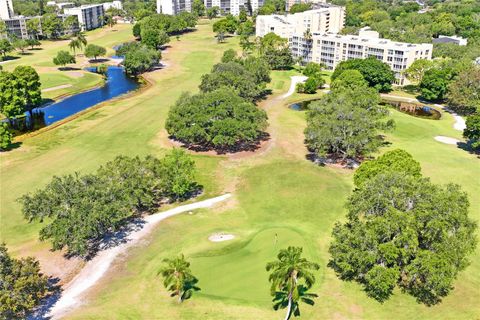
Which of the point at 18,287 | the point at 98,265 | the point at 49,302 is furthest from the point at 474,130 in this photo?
the point at 18,287

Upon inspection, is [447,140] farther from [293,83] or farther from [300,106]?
[293,83]

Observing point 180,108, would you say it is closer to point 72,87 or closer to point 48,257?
point 48,257

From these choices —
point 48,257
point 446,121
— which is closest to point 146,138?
point 48,257

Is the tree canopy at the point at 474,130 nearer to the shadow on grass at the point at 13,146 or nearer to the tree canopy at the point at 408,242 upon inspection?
the tree canopy at the point at 408,242

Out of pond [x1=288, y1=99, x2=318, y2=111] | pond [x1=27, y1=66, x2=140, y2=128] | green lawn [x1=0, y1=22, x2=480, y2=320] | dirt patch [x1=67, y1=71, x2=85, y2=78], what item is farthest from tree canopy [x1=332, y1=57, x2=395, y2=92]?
dirt patch [x1=67, y1=71, x2=85, y2=78]

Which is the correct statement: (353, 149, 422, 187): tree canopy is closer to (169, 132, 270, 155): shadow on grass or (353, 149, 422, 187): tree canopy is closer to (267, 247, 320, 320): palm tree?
(169, 132, 270, 155): shadow on grass

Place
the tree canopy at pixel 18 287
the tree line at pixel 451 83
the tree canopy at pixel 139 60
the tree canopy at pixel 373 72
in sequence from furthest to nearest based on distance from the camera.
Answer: the tree canopy at pixel 139 60
the tree canopy at pixel 373 72
the tree line at pixel 451 83
the tree canopy at pixel 18 287

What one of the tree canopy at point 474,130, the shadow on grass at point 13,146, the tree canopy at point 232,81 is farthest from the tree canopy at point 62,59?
the tree canopy at point 474,130
